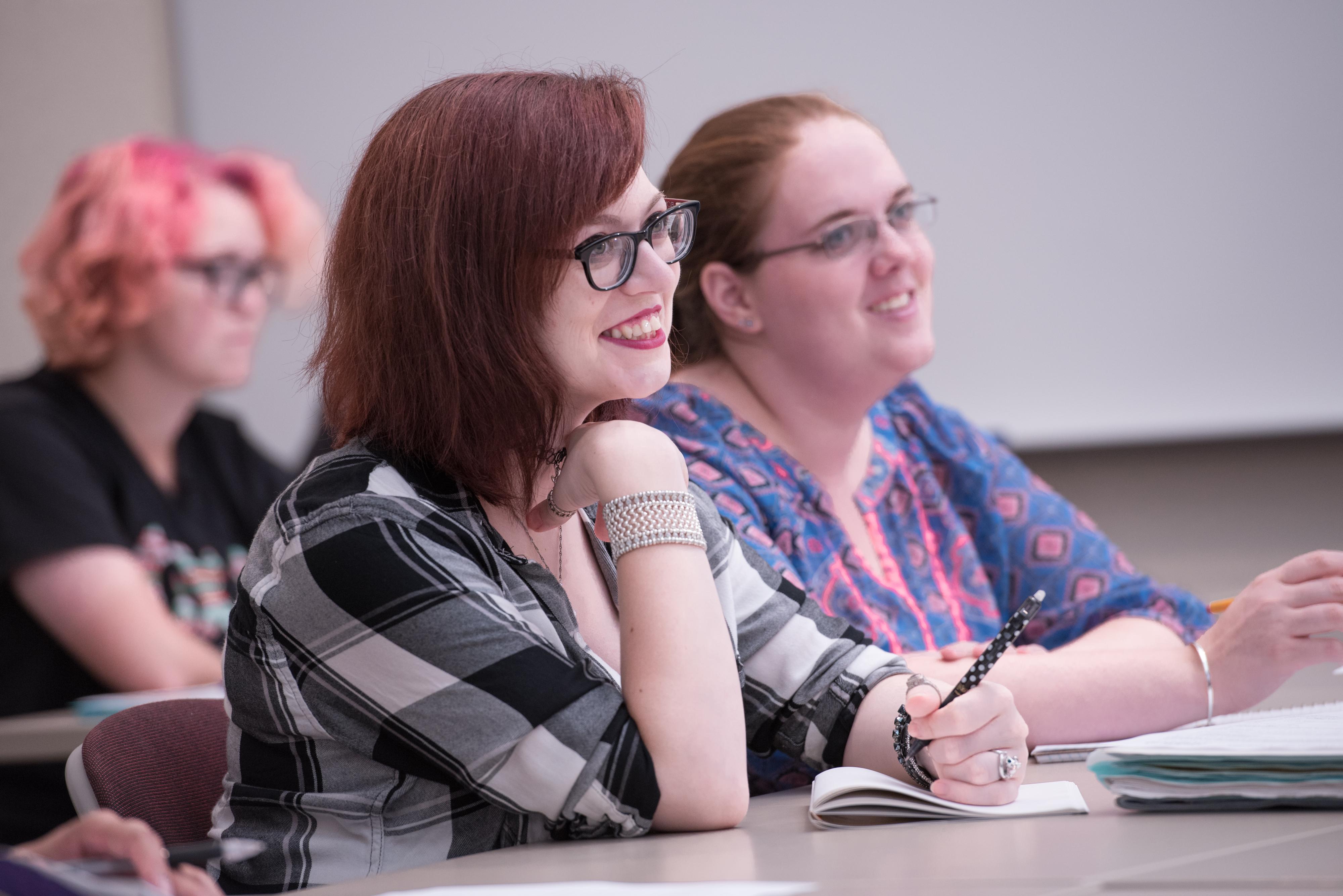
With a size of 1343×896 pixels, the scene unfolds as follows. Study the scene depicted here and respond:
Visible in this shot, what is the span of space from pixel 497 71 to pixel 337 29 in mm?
2979

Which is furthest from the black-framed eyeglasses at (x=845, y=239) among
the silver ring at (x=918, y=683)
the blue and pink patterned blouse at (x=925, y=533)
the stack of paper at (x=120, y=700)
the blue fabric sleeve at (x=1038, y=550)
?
the stack of paper at (x=120, y=700)

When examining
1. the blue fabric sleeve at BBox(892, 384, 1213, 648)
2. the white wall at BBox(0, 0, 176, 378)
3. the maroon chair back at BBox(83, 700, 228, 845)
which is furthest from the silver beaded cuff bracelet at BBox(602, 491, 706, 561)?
the white wall at BBox(0, 0, 176, 378)

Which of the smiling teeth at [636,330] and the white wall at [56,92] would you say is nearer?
the smiling teeth at [636,330]

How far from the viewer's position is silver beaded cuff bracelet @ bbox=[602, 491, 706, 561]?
1053mm

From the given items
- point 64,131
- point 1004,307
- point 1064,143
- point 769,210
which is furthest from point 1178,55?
point 64,131

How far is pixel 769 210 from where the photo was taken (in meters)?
1.72

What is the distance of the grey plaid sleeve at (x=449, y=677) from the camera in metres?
0.95

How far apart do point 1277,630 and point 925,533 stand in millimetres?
609

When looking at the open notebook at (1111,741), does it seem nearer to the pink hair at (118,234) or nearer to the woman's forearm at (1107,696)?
the woman's forearm at (1107,696)

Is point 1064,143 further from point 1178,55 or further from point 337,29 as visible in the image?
point 337,29

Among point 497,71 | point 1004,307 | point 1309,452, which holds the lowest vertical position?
point 1309,452

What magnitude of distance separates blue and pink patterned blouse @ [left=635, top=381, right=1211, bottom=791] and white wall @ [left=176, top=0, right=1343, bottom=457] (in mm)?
1419

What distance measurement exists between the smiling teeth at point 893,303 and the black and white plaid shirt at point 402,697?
78cm

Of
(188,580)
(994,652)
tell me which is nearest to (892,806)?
(994,652)
